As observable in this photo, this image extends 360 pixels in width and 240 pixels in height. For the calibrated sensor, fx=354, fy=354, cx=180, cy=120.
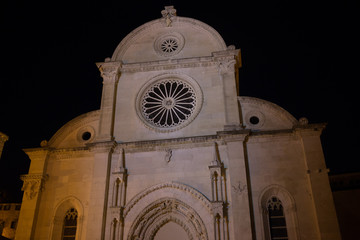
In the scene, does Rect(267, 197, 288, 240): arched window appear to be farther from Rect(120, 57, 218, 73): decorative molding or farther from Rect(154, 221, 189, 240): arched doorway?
Rect(120, 57, 218, 73): decorative molding

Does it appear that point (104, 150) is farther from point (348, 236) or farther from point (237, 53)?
point (348, 236)

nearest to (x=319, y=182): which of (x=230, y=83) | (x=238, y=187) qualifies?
(x=238, y=187)

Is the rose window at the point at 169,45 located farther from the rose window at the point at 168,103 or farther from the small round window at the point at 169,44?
the rose window at the point at 168,103

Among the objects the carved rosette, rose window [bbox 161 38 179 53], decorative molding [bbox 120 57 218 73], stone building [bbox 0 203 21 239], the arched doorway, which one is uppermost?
rose window [bbox 161 38 179 53]

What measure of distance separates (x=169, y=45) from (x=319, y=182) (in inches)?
466

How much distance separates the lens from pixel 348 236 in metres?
22.0

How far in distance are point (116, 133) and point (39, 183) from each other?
192 inches

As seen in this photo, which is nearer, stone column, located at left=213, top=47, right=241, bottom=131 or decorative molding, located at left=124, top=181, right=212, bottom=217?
decorative molding, located at left=124, top=181, right=212, bottom=217

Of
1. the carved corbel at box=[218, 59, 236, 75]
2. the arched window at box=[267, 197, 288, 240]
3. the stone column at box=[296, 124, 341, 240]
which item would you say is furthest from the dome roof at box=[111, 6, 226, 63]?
the arched window at box=[267, 197, 288, 240]

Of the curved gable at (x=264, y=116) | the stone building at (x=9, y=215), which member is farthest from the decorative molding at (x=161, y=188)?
the stone building at (x=9, y=215)

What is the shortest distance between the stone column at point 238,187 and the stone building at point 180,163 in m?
0.05

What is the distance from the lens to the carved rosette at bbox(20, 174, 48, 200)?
18.9 m

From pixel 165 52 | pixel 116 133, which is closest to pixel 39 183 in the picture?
pixel 116 133

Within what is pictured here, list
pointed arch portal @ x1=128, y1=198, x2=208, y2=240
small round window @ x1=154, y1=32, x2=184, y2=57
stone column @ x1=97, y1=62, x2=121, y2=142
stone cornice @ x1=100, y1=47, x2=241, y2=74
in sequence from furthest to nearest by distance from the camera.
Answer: small round window @ x1=154, y1=32, x2=184, y2=57
stone cornice @ x1=100, y1=47, x2=241, y2=74
stone column @ x1=97, y1=62, x2=121, y2=142
pointed arch portal @ x1=128, y1=198, x2=208, y2=240
